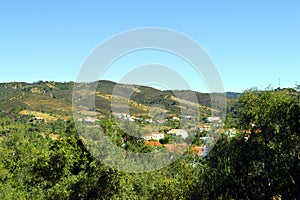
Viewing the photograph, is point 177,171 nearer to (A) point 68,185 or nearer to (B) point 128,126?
(B) point 128,126

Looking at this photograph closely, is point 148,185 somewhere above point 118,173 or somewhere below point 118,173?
below

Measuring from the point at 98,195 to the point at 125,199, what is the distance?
128cm

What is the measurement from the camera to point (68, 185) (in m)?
15.5

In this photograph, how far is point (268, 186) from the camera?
14758mm

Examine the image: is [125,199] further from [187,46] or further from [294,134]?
[294,134]

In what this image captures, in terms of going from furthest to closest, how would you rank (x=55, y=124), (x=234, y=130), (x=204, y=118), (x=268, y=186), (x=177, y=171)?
(x=55, y=124), (x=204, y=118), (x=177, y=171), (x=234, y=130), (x=268, y=186)

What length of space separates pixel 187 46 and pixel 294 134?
6.69 meters

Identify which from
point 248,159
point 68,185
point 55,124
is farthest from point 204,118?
point 55,124

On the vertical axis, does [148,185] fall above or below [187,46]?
below

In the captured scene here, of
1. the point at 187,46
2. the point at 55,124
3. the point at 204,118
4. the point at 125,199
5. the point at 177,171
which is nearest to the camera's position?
the point at 187,46

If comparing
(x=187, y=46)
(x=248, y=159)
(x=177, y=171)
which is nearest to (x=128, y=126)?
(x=177, y=171)

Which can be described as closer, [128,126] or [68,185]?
[68,185]

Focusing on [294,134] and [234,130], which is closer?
[294,134]

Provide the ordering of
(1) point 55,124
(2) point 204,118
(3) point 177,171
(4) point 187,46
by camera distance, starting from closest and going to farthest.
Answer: (4) point 187,46 < (3) point 177,171 < (2) point 204,118 < (1) point 55,124
